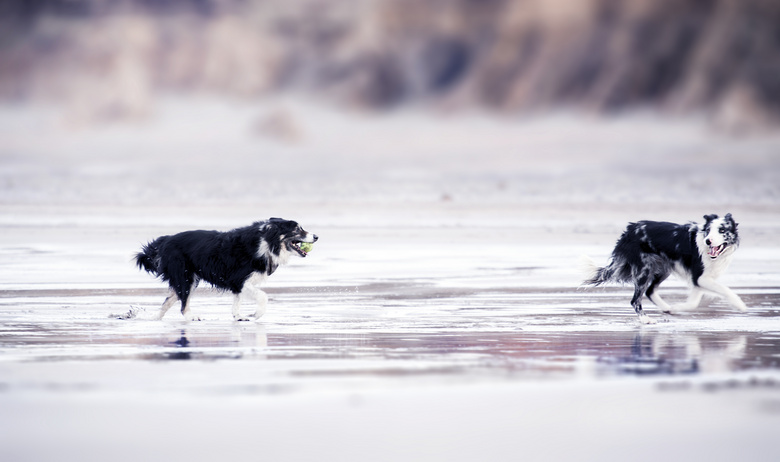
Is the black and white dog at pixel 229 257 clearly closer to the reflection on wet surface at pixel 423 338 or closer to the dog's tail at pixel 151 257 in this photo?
the dog's tail at pixel 151 257

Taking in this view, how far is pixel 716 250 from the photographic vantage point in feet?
37.6

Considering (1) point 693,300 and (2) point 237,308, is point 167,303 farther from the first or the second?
(1) point 693,300

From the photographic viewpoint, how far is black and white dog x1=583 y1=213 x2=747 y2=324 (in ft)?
37.7

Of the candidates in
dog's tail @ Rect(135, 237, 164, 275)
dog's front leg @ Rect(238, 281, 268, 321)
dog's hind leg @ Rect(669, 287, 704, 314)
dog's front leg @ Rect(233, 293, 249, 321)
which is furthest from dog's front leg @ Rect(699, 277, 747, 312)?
dog's tail @ Rect(135, 237, 164, 275)

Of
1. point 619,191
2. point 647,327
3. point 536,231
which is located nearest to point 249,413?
point 647,327

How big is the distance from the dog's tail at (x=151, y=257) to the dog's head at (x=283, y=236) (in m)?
1.33

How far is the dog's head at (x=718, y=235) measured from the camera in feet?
37.3

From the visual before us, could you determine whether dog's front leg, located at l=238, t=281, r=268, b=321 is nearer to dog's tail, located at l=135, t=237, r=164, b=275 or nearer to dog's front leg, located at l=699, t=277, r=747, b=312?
dog's tail, located at l=135, t=237, r=164, b=275

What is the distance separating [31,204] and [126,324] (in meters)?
36.1

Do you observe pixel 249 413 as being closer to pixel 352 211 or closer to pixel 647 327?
pixel 647 327

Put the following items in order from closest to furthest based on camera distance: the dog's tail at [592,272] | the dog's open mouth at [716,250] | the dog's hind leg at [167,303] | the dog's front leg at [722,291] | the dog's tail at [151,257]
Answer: the dog's front leg at [722,291] < the dog's open mouth at [716,250] < the dog's hind leg at [167,303] < the dog's tail at [151,257] < the dog's tail at [592,272]

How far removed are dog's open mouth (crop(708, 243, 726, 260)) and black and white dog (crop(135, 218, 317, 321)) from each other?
14.5 feet

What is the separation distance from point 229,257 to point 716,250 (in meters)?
5.36

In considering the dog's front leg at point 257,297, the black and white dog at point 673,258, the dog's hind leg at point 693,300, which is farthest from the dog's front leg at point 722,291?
the dog's front leg at point 257,297
